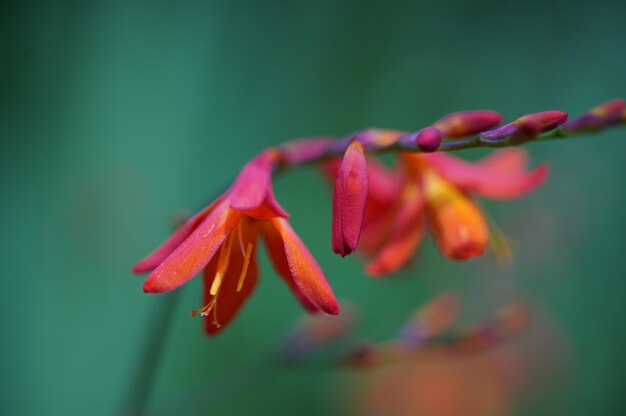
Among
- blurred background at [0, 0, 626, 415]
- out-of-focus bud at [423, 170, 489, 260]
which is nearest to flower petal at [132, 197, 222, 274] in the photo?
out-of-focus bud at [423, 170, 489, 260]

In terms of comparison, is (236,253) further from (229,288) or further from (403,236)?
(403,236)

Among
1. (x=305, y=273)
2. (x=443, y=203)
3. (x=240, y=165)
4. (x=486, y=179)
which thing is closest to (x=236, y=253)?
(x=305, y=273)

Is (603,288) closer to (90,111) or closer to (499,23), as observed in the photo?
(499,23)

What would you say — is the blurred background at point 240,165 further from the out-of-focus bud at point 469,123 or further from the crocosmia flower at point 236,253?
the out-of-focus bud at point 469,123

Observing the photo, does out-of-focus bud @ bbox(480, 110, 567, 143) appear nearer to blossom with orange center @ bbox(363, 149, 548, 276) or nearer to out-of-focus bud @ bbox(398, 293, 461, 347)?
blossom with orange center @ bbox(363, 149, 548, 276)

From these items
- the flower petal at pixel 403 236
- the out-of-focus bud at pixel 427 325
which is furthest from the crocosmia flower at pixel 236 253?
the out-of-focus bud at pixel 427 325

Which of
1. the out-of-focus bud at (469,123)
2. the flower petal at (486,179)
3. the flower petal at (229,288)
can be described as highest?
the out-of-focus bud at (469,123)
